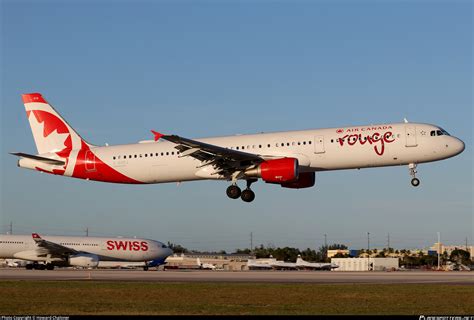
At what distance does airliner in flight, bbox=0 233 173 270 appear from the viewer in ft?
268

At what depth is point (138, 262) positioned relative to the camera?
306ft

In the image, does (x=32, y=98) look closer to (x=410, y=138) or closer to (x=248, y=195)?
(x=248, y=195)

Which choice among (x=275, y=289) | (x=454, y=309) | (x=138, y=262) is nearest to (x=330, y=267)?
(x=138, y=262)

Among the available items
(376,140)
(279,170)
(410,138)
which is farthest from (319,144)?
(410,138)

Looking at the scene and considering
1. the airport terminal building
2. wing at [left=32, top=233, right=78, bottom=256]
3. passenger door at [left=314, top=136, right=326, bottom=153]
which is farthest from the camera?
the airport terminal building

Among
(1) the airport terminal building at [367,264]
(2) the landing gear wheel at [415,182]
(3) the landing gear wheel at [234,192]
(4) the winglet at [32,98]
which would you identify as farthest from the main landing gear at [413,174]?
(1) the airport terminal building at [367,264]

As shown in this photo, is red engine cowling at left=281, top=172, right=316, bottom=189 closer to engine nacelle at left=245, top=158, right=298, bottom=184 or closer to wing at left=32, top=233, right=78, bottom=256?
engine nacelle at left=245, top=158, right=298, bottom=184

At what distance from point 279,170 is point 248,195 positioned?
4.74m

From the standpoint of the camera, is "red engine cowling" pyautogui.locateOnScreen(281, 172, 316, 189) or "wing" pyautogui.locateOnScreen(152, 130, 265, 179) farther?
"red engine cowling" pyautogui.locateOnScreen(281, 172, 316, 189)

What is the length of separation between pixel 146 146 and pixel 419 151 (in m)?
20.8

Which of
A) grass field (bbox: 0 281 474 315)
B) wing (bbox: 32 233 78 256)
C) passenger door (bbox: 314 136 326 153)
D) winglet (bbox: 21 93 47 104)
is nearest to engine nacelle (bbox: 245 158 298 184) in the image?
passenger door (bbox: 314 136 326 153)

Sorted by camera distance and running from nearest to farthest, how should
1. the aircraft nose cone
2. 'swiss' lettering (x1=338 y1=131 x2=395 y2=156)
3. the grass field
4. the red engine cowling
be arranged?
Answer: the grass field, 'swiss' lettering (x1=338 y1=131 x2=395 y2=156), the aircraft nose cone, the red engine cowling

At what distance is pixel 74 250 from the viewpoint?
Result: 82.7 m

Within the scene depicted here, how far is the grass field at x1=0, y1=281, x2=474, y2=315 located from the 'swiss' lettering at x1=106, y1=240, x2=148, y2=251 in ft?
138
